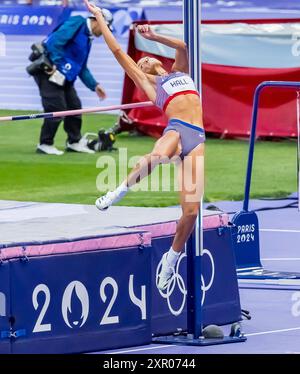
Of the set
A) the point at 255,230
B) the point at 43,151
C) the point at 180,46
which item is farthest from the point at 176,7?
the point at 180,46

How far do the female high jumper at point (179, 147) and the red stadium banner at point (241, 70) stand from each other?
1198cm

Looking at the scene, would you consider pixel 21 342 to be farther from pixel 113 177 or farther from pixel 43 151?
pixel 43 151

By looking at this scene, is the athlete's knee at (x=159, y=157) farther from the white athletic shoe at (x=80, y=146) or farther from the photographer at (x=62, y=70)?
the white athletic shoe at (x=80, y=146)

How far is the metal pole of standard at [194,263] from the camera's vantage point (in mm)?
9852

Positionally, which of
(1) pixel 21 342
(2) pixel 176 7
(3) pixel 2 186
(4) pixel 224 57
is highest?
(2) pixel 176 7

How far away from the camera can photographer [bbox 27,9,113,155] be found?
20.7 metres

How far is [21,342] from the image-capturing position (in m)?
8.96

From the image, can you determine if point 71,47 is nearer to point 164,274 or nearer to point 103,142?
point 103,142

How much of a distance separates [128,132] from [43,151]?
2.96 m

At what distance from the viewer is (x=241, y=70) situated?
22.5 metres

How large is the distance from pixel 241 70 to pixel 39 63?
3.42 meters

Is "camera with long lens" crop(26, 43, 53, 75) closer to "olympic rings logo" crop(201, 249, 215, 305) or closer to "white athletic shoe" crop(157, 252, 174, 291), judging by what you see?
"olympic rings logo" crop(201, 249, 215, 305)

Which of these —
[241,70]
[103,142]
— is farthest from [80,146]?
[241,70]

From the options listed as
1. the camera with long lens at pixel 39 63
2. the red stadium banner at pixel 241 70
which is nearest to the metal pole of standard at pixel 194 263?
the camera with long lens at pixel 39 63
